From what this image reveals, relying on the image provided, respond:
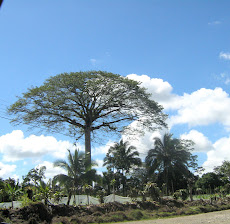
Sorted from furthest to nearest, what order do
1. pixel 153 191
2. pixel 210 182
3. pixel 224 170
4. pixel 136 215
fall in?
1. pixel 210 182
2. pixel 224 170
3. pixel 153 191
4. pixel 136 215

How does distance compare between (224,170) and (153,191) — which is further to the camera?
(224,170)

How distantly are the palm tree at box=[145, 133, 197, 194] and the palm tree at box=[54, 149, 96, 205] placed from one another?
20612 millimetres

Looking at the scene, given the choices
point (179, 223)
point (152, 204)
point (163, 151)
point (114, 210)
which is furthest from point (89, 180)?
point (163, 151)

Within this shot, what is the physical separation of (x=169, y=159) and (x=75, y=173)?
22881 mm

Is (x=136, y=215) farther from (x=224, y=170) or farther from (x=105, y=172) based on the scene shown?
(x=224, y=170)

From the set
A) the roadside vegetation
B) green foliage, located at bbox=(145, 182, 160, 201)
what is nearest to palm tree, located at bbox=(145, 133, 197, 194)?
the roadside vegetation

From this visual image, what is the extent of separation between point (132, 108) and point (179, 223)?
54.9 ft

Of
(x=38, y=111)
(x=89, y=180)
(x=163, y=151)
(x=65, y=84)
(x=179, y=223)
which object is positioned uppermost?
(x=65, y=84)

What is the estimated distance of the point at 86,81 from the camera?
26.9 m

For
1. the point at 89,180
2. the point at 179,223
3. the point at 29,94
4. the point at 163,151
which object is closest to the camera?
the point at 179,223

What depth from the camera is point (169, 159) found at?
39.2m

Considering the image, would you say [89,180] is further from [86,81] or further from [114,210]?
[86,81]

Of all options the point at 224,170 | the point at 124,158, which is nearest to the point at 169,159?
the point at 124,158

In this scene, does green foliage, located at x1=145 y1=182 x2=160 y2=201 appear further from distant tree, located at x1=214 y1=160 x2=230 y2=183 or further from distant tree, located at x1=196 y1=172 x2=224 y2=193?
distant tree, located at x1=196 y1=172 x2=224 y2=193
